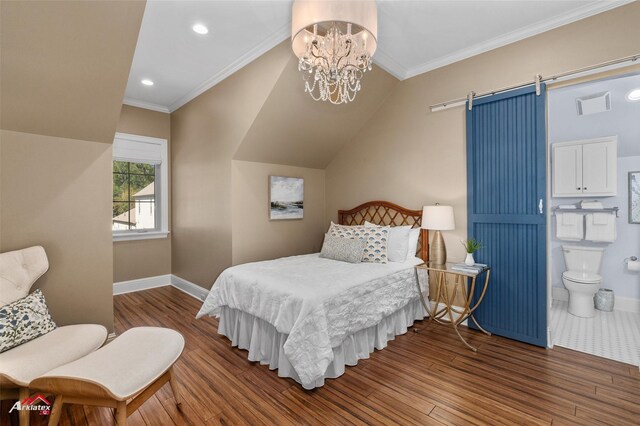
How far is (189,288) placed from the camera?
14.1ft

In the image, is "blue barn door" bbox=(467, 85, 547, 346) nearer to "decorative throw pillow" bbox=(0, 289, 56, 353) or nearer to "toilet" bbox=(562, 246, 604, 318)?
"toilet" bbox=(562, 246, 604, 318)

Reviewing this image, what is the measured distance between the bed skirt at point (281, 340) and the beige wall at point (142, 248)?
2.36m

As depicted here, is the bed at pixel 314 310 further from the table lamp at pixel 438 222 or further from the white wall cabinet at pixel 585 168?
the white wall cabinet at pixel 585 168

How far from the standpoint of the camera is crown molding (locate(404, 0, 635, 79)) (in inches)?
94.1

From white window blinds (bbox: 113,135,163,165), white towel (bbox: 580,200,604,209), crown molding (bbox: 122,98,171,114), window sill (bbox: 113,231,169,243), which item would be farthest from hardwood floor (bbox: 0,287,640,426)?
crown molding (bbox: 122,98,171,114)

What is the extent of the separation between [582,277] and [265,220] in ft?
12.7

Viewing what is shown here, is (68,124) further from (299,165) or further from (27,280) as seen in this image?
(299,165)

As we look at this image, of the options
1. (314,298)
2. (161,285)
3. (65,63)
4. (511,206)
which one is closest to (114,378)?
(314,298)

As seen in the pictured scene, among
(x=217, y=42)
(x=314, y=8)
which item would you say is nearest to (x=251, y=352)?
(x=314, y=8)

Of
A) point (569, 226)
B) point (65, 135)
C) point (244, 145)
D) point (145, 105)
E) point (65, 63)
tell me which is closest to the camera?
point (65, 63)

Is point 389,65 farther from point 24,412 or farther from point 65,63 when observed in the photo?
point 24,412

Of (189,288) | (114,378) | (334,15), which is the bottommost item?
(189,288)

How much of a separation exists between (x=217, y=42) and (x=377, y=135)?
2.22 meters

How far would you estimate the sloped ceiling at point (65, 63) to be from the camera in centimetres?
164
